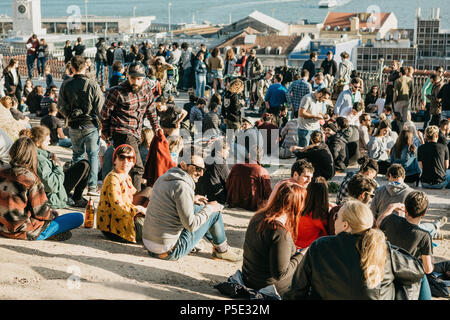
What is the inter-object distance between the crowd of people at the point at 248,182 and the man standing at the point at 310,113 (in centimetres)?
2

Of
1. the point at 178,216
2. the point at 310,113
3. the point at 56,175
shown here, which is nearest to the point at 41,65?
the point at 310,113

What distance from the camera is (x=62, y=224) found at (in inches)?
223

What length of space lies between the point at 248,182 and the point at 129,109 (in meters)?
1.97

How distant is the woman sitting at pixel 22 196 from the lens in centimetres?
500

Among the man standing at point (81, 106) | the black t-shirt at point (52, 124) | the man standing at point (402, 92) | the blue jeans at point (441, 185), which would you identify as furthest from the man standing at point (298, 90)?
the man standing at point (81, 106)

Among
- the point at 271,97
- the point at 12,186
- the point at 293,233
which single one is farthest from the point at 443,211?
the point at 12,186

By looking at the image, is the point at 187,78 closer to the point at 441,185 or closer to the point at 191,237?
the point at 441,185

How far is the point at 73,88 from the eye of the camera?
7.06m

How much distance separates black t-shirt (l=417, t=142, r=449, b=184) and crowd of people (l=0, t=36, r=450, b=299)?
0.07 ft

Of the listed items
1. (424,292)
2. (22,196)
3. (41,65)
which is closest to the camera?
(424,292)

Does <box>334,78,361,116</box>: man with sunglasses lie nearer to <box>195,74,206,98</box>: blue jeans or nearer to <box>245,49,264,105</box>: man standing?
<box>245,49,264,105</box>: man standing

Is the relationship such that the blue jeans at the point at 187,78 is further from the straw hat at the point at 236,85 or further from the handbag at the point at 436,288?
the handbag at the point at 436,288
